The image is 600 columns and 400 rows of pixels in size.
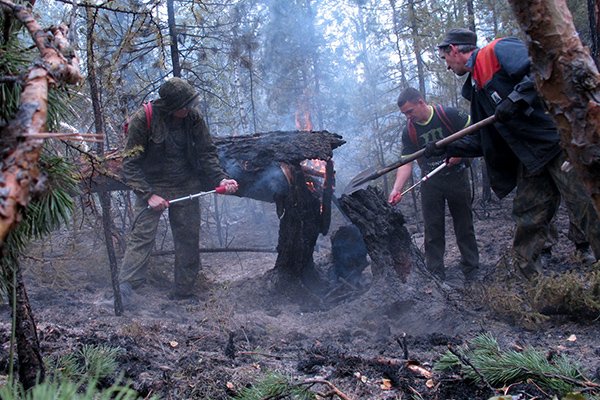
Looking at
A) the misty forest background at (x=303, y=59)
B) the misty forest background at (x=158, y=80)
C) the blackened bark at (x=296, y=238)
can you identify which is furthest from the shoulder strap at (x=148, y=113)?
the blackened bark at (x=296, y=238)

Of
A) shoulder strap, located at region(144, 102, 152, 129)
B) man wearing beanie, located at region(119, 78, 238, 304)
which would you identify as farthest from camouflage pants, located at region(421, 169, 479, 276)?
shoulder strap, located at region(144, 102, 152, 129)

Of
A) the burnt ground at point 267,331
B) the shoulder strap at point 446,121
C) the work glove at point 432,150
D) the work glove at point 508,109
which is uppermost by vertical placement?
the shoulder strap at point 446,121

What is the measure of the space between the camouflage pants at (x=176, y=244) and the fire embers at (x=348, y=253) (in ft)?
6.67

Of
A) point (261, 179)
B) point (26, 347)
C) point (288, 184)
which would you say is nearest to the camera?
point (26, 347)

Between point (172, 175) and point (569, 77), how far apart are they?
Result: 6.14 meters

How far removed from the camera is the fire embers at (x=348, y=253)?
7.48 m

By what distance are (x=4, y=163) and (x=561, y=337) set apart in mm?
4351

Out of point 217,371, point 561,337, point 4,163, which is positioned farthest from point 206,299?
point 4,163

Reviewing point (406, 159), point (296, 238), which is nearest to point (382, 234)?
point (406, 159)

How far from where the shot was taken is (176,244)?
7328 millimetres

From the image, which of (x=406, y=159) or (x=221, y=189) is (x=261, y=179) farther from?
(x=406, y=159)

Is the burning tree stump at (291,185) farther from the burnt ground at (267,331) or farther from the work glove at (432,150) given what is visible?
the work glove at (432,150)

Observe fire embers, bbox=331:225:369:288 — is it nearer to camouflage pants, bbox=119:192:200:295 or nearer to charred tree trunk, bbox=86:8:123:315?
camouflage pants, bbox=119:192:200:295

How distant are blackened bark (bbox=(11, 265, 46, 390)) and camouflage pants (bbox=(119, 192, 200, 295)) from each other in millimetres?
4294
